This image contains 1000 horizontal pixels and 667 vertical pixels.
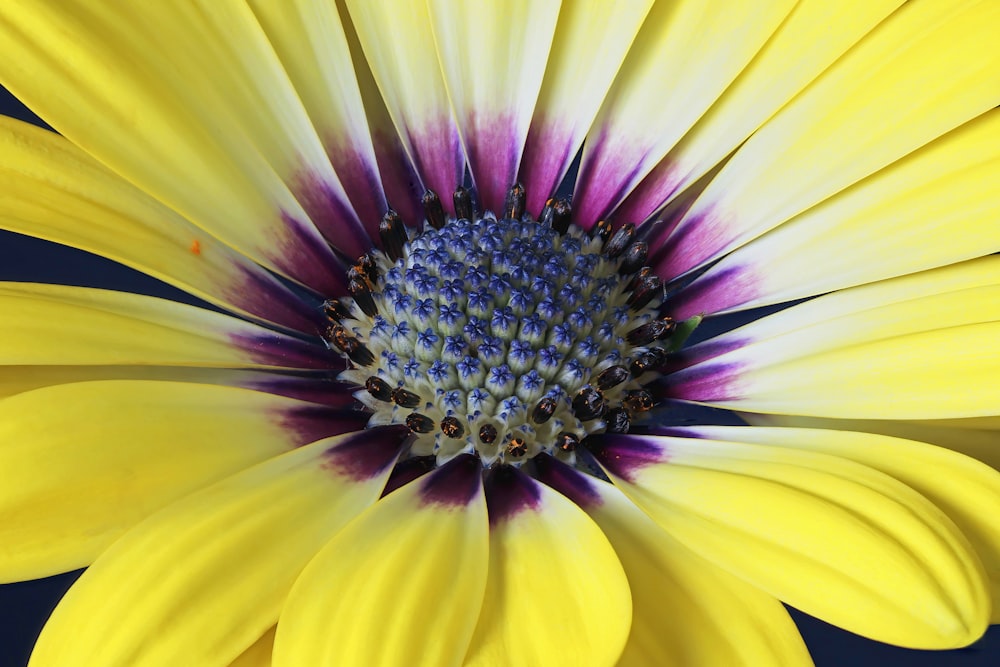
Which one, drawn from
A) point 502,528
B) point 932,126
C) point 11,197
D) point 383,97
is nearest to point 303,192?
point 383,97

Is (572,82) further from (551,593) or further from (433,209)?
(551,593)

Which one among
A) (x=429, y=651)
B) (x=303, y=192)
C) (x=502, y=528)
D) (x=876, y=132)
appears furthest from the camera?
(x=303, y=192)

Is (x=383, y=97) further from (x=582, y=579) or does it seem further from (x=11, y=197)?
(x=582, y=579)

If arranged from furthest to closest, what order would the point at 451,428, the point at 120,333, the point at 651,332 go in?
1. the point at 651,332
2. the point at 451,428
3. the point at 120,333

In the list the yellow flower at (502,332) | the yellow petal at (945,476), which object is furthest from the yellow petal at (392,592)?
the yellow petal at (945,476)

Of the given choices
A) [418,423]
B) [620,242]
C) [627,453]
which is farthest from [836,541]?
[620,242]

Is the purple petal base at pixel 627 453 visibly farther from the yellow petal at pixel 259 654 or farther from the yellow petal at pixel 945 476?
the yellow petal at pixel 259 654

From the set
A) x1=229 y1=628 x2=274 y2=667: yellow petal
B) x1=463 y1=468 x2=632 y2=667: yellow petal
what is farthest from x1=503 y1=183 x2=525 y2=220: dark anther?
x1=229 y1=628 x2=274 y2=667: yellow petal

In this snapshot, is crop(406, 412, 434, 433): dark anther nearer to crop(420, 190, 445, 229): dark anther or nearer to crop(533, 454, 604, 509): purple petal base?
crop(533, 454, 604, 509): purple petal base
